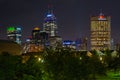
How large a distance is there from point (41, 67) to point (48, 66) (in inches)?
26.9

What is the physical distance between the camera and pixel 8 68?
2684cm

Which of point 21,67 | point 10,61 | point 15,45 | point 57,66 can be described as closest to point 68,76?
point 57,66

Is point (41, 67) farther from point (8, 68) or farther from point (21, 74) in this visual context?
point (8, 68)

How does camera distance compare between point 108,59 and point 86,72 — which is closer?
point 86,72

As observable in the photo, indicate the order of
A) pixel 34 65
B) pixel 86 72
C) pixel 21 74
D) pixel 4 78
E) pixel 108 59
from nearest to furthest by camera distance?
pixel 4 78 < pixel 21 74 < pixel 34 65 < pixel 86 72 < pixel 108 59

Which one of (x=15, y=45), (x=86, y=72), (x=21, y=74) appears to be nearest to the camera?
(x=21, y=74)

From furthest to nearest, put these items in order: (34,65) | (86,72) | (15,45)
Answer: (15,45) < (86,72) < (34,65)

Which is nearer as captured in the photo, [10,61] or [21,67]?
[10,61]

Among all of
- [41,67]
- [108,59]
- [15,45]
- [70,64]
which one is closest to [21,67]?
[41,67]

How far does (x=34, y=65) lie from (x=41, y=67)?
145cm

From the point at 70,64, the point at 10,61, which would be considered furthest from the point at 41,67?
the point at 10,61

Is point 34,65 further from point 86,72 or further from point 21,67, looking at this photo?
point 86,72

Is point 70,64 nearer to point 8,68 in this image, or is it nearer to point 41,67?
point 41,67

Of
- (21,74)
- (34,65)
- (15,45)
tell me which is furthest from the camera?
(15,45)
